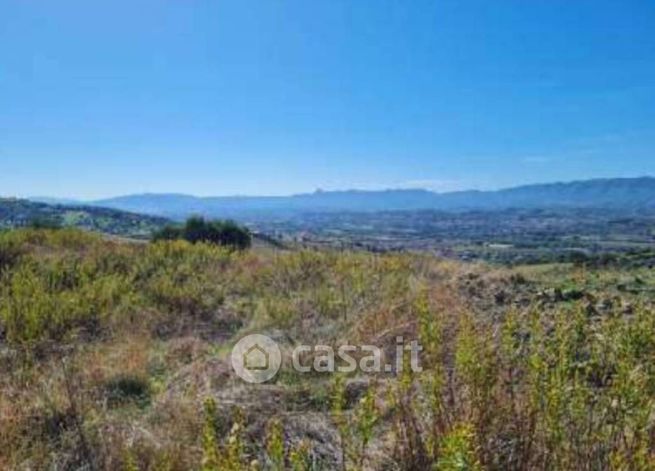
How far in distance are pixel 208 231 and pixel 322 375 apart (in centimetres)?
2114

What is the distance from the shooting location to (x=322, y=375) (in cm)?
496

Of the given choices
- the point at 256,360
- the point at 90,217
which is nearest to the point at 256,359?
the point at 256,360

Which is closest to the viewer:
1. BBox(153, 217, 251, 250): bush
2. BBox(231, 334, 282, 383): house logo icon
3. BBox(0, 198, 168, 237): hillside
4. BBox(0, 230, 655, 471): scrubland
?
BBox(0, 230, 655, 471): scrubland

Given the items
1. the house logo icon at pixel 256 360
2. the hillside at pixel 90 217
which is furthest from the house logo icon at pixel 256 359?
the hillside at pixel 90 217

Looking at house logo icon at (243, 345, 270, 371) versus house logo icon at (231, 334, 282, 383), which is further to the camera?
house logo icon at (243, 345, 270, 371)

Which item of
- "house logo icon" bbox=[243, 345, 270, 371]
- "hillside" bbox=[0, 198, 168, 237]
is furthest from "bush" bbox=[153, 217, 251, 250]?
"hillside" bbox=[0, 198, 168, 237]

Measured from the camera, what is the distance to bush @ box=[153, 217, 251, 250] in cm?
2494

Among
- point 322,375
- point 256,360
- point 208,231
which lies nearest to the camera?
point 322,375

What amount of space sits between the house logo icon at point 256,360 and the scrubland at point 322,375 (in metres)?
0.12

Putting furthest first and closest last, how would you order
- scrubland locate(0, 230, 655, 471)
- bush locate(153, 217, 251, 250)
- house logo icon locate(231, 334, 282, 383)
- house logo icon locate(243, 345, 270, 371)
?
bush locate(153, 217, 251, 250) → house logo icon locate(243, 345, 270, 371) → house logo icon locate(231, 334, 282, 383) → scrubland locate(0, 230, 655, 471)

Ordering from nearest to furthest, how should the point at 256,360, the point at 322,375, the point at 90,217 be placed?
the point at 322,375 → the point at 256,360 → the point at 90,217

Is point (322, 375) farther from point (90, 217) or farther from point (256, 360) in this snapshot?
point (90, 217)

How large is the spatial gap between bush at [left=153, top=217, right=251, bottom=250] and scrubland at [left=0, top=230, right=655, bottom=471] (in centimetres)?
1498

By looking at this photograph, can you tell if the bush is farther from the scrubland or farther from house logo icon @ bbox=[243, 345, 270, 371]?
house logo icon @ bbox=[243, 345, 270, 371]
